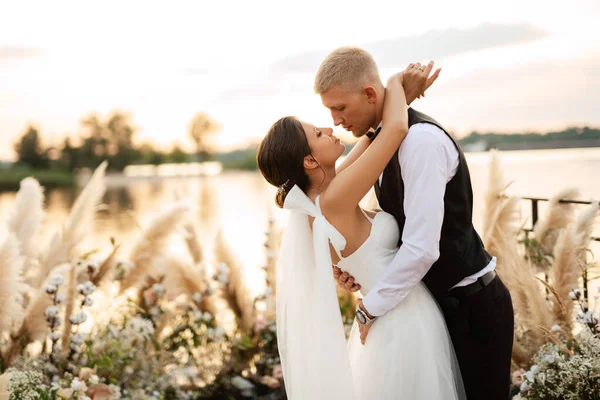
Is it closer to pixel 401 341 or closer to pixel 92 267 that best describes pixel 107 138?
pixel 92 267

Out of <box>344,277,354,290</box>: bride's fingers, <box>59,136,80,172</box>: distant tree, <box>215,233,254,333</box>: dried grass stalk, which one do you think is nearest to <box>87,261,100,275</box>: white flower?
<box>215,233,254,333</box>: dried grass stalk

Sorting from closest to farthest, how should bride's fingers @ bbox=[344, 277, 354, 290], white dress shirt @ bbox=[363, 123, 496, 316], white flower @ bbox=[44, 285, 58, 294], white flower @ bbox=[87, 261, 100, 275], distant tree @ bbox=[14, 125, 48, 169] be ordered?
white dress shirt @ bbox=[363, 123, 496, 316] < bride's fingers @ bbox=[344, 277, 354, 290] < white flower @ bbox=[44, 285, 58, 294] < white flower @ bbox=[87, 261, 100, 275] < distant tree @ bbox=[14, 125, 48, 169]

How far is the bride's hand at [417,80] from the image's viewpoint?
215 centimetres

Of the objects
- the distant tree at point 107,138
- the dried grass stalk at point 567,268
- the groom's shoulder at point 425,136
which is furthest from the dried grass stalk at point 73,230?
the distant tree at point 107,138

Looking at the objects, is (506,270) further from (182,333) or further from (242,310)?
(182,333)

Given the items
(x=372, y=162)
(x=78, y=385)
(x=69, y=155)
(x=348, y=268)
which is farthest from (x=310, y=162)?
(x=69, y=155)

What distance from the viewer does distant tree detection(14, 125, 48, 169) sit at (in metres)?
22.3

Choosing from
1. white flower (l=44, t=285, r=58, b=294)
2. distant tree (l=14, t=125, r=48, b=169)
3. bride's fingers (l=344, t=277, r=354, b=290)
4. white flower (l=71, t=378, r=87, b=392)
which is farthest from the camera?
distant tree (l=14, t=125, r=48, b=169)

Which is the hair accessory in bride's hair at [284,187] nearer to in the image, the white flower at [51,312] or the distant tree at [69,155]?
the white flower at [51,312]

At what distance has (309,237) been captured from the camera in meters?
2.30

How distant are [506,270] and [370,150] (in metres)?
1.45

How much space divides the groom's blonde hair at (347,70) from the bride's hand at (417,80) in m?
0.13

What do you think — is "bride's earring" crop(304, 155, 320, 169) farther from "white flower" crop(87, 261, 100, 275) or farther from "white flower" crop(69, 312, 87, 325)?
"white flower" crop(87, 261, 100, 275)

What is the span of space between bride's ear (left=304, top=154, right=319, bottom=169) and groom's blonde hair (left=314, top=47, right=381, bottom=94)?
0.76 feet
